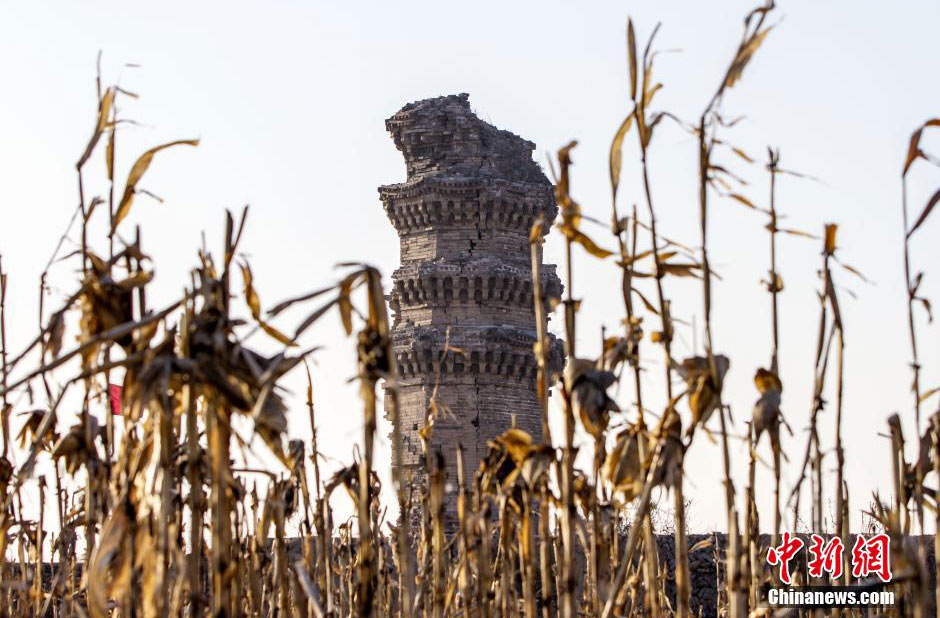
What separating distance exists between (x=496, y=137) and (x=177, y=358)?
4031 centimetres

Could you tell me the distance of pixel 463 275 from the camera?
40.6 m

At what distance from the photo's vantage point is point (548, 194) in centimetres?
4269

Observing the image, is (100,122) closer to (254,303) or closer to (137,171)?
(137,171)

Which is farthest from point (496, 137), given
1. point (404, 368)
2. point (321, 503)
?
point (321, 503)

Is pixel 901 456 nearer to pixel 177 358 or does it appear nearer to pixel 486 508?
pixel 486 508

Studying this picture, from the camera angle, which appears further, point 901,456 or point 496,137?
point 496,137

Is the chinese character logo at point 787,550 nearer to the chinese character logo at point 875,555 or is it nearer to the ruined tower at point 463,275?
the chinese character logo at point 875,555

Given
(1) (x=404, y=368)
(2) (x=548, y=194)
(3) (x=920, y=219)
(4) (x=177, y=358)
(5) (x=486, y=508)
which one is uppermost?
(2) (x=548, y=194)

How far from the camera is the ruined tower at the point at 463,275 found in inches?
1585

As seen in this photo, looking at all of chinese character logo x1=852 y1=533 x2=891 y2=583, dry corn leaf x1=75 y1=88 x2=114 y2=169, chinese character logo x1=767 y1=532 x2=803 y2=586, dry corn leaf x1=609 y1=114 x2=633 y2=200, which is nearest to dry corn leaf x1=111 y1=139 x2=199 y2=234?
dry corn leaf x1=75 y1=88 x2=114 y2=169

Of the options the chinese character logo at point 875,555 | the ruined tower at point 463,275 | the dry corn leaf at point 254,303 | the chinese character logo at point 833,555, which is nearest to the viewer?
the dry corn leaf at point 254,303

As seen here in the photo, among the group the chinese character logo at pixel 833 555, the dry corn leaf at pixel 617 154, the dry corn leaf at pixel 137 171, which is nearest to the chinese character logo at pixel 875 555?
the chinese character logo at pixel 833 555

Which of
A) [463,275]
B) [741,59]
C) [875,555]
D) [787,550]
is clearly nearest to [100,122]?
[741,59]

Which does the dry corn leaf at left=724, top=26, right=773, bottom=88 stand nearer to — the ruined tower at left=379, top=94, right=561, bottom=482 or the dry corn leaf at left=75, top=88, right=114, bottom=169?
the dry corn leaf at left=75, top=88, right=114, bottom=169
